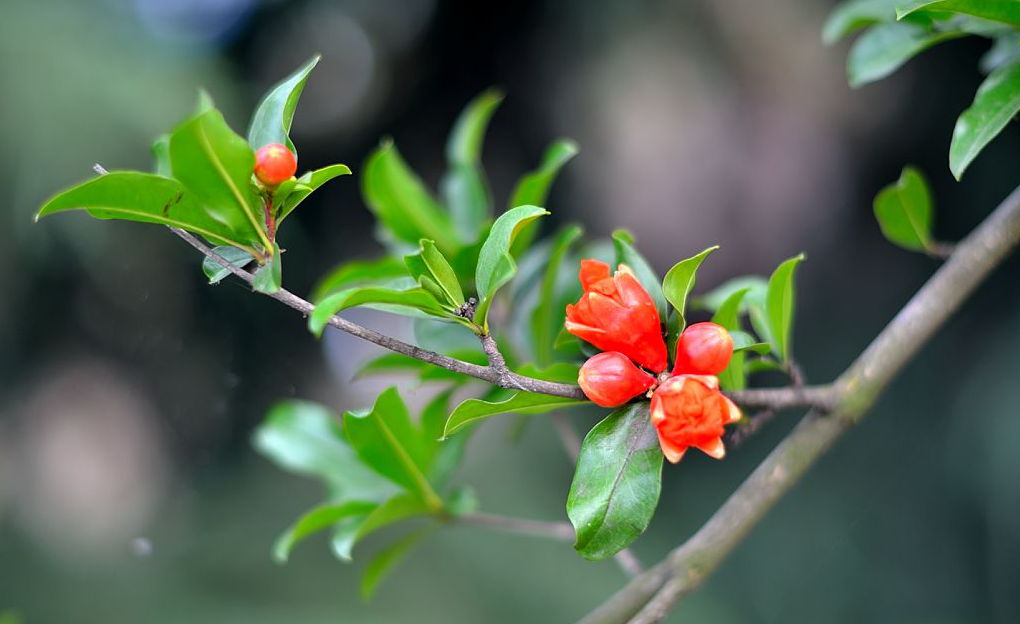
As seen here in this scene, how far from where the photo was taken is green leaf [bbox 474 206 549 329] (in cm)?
49

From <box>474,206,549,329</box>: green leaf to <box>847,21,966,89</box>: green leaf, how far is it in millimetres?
404

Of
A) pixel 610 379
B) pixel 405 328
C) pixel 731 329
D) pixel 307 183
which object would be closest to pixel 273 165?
pixel 307 183

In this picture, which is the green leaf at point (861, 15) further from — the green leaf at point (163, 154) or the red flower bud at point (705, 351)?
the green leaf at point (163, 154)

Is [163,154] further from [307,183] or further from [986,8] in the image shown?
[986,8]

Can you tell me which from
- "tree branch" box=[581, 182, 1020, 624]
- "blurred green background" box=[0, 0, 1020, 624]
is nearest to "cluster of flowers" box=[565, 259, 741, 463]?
"tree branch" box=[581, 182, 1020, 624]

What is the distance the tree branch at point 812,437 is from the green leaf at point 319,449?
1.19ft

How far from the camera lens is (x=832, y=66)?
2.30 m

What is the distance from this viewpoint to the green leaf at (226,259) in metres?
0.51

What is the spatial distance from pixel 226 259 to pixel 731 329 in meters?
0.38

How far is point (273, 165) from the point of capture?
51 centimetres

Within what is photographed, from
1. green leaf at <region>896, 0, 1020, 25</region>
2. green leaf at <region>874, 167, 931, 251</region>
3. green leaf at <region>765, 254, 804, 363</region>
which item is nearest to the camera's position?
green leaf at <region>896, 0, 1020, 25</region>

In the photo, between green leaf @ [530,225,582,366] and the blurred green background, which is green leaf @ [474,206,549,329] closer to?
green leaf @ [530,225,582,366]

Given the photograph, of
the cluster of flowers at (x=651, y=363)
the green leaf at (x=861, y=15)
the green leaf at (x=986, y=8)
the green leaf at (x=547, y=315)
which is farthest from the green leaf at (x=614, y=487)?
the green leaf at (x=861, y=15)

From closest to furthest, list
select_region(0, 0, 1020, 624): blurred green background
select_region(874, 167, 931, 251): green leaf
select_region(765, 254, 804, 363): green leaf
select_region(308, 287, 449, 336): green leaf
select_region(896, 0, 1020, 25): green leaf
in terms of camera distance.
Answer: select_region(308, 287, 449, 336): green leaf < select_region(896, 0, 1020, 25): green leaf < select_region(765, 254, 804, 363): green leaf < select_region(874, 167, 931, 251): green leaf < select_region(0, 0, 1020, 624): blurred green background
